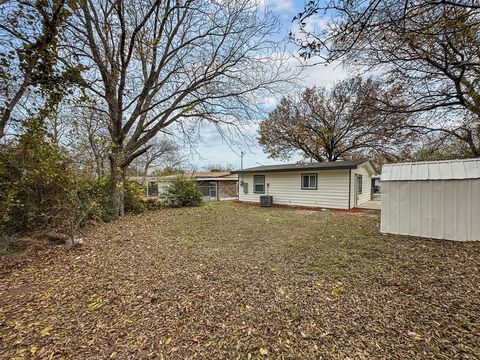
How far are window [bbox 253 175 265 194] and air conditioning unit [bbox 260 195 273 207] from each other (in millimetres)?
1145

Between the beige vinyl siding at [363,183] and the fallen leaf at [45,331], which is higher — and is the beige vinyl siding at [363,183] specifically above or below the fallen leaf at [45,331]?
above

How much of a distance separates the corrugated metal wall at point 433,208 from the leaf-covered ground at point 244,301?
411 mm

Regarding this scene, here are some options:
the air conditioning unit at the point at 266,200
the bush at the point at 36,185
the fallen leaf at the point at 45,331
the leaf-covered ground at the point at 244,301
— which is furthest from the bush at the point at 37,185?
the air conditioning unit at the point at 266,200

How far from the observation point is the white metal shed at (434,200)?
461 centimetres

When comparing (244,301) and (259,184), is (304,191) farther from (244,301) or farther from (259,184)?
(244,301)

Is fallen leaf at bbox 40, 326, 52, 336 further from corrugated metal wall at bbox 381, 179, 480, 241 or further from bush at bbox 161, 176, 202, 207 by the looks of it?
bush at bbox 161, 176, 202, 207

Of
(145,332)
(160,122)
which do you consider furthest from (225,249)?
(160,122)

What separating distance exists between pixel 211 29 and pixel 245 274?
8.56m

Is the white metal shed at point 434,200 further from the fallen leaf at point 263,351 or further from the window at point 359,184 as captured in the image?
the window at point 359,184

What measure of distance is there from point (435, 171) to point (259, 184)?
987cm

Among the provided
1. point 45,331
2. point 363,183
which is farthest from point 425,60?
point 45,331

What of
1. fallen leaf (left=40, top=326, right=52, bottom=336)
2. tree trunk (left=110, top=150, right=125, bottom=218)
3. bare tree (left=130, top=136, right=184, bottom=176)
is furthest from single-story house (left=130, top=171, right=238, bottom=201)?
fallen leaf (left=40, top=326, right=52, bottom=336)

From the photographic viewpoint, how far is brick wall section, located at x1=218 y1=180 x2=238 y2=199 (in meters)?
22.5

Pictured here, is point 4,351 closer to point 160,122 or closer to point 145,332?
point 145,332
